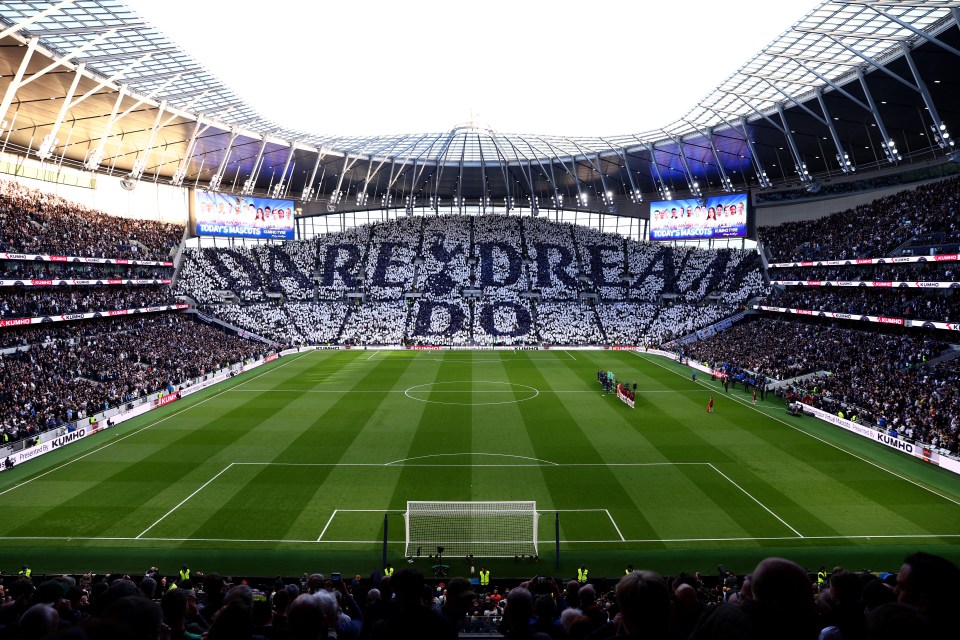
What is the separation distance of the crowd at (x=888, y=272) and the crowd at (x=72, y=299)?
194ft

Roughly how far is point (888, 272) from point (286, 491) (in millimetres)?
44530

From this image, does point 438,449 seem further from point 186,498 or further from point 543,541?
point 186,498

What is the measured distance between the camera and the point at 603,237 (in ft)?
276

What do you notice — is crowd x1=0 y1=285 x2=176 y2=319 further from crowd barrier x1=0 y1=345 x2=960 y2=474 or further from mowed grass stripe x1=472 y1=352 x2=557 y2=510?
mowed grass stripe x1=472 y1=352 x2=557 y2=510

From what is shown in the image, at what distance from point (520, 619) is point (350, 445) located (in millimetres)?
23784

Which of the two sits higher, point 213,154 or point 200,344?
point 213,154

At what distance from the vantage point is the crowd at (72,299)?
39719mm

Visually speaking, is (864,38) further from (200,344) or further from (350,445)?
(200,344)

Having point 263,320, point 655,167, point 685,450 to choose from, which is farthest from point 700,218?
point 263,320

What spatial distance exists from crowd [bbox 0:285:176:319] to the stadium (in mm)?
323

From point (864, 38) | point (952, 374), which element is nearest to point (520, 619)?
point (952, 374)

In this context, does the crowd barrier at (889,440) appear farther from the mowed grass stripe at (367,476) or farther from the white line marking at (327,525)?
the white line marking at (327,525)

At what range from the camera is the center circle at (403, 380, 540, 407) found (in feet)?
120

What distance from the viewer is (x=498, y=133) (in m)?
66.5
